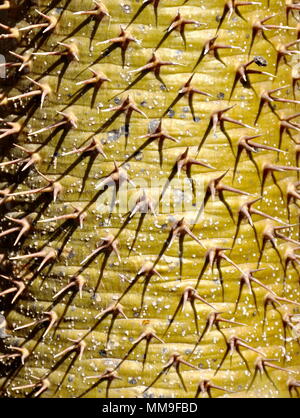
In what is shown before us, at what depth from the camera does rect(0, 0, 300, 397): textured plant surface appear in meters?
1.88

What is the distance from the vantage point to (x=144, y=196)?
1863mm

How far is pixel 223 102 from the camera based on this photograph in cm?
191

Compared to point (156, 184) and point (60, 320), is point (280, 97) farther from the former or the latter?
point (60, 320)

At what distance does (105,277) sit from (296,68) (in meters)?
0.92

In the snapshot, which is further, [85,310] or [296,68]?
[296,68]

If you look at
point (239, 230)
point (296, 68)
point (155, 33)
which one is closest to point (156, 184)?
point (239, 230)

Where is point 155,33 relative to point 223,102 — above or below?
above

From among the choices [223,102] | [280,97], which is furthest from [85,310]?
[280,97]

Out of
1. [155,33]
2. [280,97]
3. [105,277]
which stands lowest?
[105,277]

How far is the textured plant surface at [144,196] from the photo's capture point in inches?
73.8

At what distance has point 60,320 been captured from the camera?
1954mm

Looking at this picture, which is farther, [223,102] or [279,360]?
[279,360]

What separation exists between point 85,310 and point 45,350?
20cm

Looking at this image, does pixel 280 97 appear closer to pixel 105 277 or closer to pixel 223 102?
pixel 223 102
